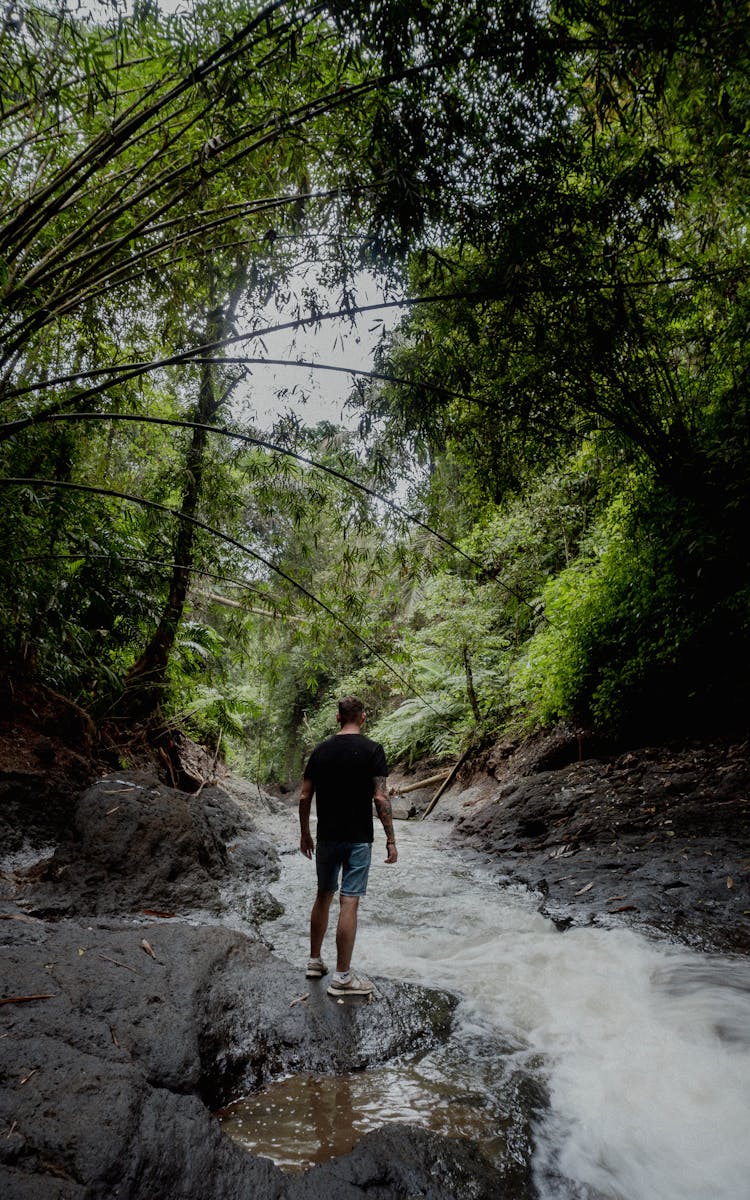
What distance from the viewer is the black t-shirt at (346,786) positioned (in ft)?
12.5

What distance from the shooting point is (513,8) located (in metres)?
3.05

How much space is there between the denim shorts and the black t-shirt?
0.16 ft

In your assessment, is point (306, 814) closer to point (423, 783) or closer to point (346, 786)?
point (346, 786)

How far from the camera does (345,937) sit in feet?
11.3

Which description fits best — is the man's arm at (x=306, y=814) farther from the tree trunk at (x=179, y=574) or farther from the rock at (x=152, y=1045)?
the tree trunk at (x=179, y=574)

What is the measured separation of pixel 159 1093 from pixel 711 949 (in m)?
3.65

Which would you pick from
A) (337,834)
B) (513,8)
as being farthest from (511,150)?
(337,834)

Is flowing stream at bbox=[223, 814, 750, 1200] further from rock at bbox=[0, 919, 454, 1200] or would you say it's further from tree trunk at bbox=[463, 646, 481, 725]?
tree trunk at bbox=[463, 646, 481, 725]

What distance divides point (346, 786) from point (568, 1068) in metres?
Answer: 1.93

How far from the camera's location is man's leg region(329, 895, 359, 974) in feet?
11.0

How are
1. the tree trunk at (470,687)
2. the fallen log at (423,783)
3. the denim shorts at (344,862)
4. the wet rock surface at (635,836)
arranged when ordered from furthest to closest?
the fallen log at (423,783), the tree trunk at (470,687), the wet rock surface at (635,836), the denim shorts at (344,862)

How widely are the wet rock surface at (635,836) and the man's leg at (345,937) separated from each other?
209 cm

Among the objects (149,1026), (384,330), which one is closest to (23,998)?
(149,1026)

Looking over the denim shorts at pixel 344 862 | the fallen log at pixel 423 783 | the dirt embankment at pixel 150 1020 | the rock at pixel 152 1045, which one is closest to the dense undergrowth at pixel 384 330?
the denim shorts at pixel 344 862
